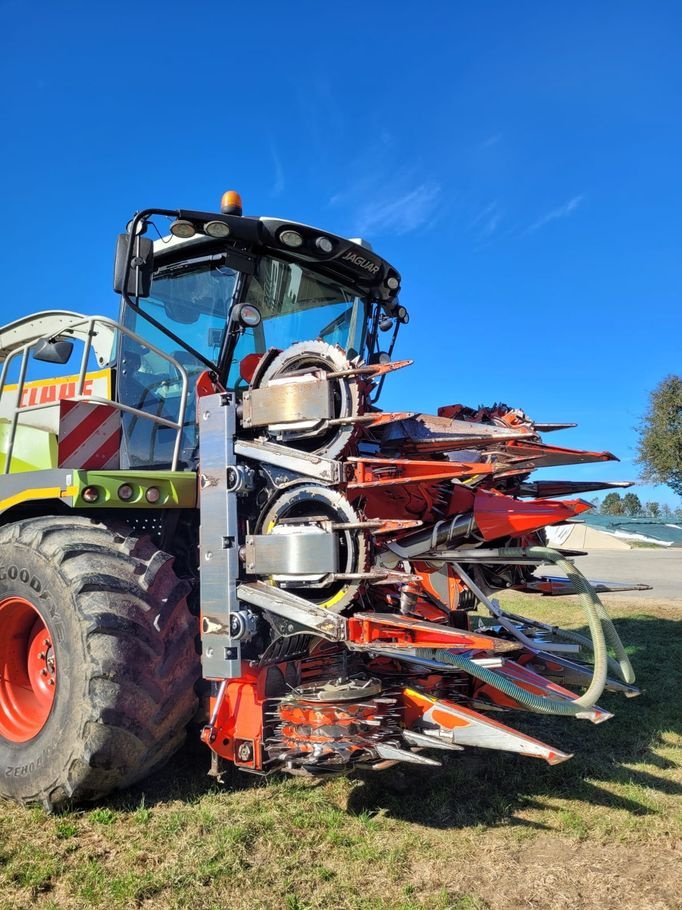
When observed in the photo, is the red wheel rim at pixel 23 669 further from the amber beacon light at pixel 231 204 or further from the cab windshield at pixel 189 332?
the amber beacon light at pixel 231 204

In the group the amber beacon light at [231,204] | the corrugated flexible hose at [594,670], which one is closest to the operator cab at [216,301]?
the amber beacon light at [231,204]

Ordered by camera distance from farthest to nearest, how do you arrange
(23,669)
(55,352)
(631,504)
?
(631,504) < (55,352) < (23,669)

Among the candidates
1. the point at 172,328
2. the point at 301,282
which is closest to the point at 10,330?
the point at 172,328

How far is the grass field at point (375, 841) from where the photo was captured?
2629 millimetres

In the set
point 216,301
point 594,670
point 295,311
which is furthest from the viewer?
point 295,311

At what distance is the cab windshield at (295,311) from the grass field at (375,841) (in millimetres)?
2342

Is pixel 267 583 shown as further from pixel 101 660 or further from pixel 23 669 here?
pixel 23 669

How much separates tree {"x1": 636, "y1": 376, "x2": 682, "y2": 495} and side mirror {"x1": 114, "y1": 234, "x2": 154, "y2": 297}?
101ft

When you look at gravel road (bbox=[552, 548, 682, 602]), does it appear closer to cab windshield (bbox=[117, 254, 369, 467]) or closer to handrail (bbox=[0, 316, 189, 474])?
cab windshield (bbox=[117, 254, 369, 467])

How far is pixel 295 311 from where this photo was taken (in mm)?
4754

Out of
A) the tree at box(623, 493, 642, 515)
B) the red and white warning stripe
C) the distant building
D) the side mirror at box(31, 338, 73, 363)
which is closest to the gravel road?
the distant building

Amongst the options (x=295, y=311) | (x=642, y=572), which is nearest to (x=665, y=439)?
(x=642, y=572)

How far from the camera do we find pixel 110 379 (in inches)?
178

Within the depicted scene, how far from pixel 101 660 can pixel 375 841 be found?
140 cm
